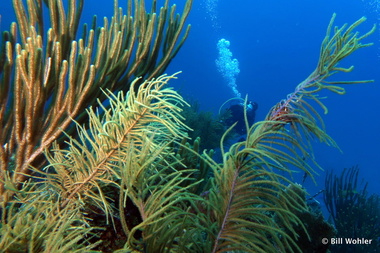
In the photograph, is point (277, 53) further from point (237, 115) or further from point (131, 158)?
point (131, 158)

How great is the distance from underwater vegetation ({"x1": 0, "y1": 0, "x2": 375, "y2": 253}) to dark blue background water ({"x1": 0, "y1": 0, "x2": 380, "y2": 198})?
213 ft

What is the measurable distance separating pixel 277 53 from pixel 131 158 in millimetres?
87857

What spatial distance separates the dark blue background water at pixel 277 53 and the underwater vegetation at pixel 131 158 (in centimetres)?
6497

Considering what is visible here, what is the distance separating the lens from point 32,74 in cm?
201

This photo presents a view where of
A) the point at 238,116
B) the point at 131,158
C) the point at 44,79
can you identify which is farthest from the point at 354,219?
the point at 44,79

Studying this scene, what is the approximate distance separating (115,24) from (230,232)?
2329 mm

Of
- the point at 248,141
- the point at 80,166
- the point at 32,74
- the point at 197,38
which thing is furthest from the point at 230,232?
the point at 197,38

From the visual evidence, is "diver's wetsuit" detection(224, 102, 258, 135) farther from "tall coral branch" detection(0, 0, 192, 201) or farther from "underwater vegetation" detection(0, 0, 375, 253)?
"tall coral branch" detection(0, 0, 192, 201)

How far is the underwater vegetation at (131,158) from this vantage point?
3.98ft

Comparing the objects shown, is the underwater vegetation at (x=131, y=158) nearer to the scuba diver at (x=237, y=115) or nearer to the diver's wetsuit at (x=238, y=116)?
the scuba diver at (x=237, y=115)

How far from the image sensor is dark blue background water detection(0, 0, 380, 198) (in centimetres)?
7231

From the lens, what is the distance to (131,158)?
49.0 inches

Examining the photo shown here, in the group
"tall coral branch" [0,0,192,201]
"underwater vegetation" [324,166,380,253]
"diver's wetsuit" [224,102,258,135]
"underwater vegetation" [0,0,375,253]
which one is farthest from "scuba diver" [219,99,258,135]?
"tall coral branch" [0,0,192,201]

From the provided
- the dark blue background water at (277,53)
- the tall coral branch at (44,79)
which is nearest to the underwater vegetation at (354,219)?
the tall coral branch at (44,79)
